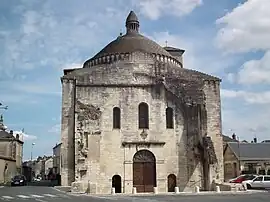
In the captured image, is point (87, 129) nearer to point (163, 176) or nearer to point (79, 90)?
point (79, 90)

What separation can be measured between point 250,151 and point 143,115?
21.6 m

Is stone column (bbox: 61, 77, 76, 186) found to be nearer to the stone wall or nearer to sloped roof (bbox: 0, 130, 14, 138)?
the stone wall

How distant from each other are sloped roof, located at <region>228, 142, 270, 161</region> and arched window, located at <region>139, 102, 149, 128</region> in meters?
18.8

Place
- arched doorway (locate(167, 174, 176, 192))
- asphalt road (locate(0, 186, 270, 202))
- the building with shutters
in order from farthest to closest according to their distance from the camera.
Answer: the building with shutters, arched doorway (locate(167, 174, 176, 192)), asphalt road (locate(0, 186, 270, 202))

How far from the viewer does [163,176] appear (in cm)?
3341

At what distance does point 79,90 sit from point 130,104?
452 cm

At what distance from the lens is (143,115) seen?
34375 millimetres

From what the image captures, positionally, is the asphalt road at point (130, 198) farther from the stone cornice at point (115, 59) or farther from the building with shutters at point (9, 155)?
the building with shutters at point (9, 155)

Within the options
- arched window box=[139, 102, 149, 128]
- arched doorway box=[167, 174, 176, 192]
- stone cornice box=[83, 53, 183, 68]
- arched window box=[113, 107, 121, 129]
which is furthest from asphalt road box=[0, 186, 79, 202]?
stone cornice box=[83, 53, 183, 68]

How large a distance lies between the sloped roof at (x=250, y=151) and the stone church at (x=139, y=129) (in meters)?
15.5

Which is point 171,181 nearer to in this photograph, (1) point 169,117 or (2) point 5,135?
(1) point 169,117

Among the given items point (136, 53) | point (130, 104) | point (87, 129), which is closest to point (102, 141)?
point (87, 129)

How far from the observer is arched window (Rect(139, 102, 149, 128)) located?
34.2 metres

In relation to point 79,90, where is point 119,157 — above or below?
below
